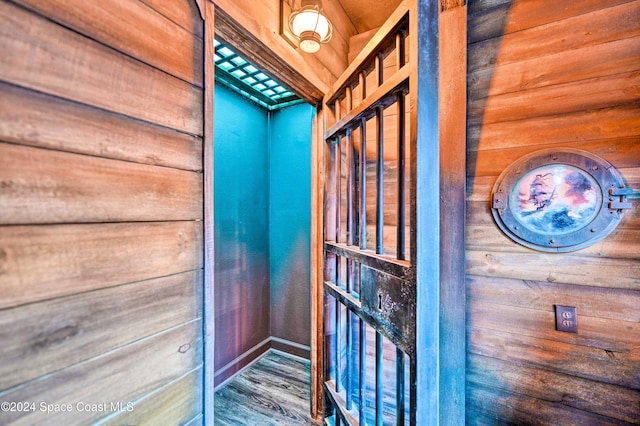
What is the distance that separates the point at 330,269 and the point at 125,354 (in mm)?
1092

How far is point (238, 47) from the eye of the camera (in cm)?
117

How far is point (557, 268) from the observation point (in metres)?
1.10

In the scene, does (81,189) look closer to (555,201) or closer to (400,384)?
(400,384)

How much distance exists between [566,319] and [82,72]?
73.6 inches

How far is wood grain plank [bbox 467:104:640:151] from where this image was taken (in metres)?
1.01

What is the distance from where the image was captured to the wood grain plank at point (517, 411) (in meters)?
1.07

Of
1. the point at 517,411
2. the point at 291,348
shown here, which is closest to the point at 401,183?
the point at 517,411

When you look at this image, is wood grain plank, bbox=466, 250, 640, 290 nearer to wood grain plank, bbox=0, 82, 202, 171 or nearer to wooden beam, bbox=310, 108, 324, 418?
wooden beam, bbox=310, 108, 324, 418

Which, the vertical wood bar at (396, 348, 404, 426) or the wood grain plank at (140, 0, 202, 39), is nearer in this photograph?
the wood grain plank at (140, 0, 202, 39)

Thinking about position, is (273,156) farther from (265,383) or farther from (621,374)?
(621,374)

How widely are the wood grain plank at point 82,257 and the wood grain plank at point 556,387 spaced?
142 centimetres

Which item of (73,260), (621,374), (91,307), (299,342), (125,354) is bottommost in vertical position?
(299,342)

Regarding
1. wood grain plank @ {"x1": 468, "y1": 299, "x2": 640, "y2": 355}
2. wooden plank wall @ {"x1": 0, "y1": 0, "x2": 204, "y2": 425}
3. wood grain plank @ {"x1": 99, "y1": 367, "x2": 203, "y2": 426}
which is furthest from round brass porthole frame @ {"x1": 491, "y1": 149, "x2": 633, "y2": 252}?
wood grain plank @ {"x1": 99, "y1": 367, "x2": 203, "y2": 426}

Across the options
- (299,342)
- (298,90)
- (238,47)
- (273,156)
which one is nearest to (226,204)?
(273,156)
